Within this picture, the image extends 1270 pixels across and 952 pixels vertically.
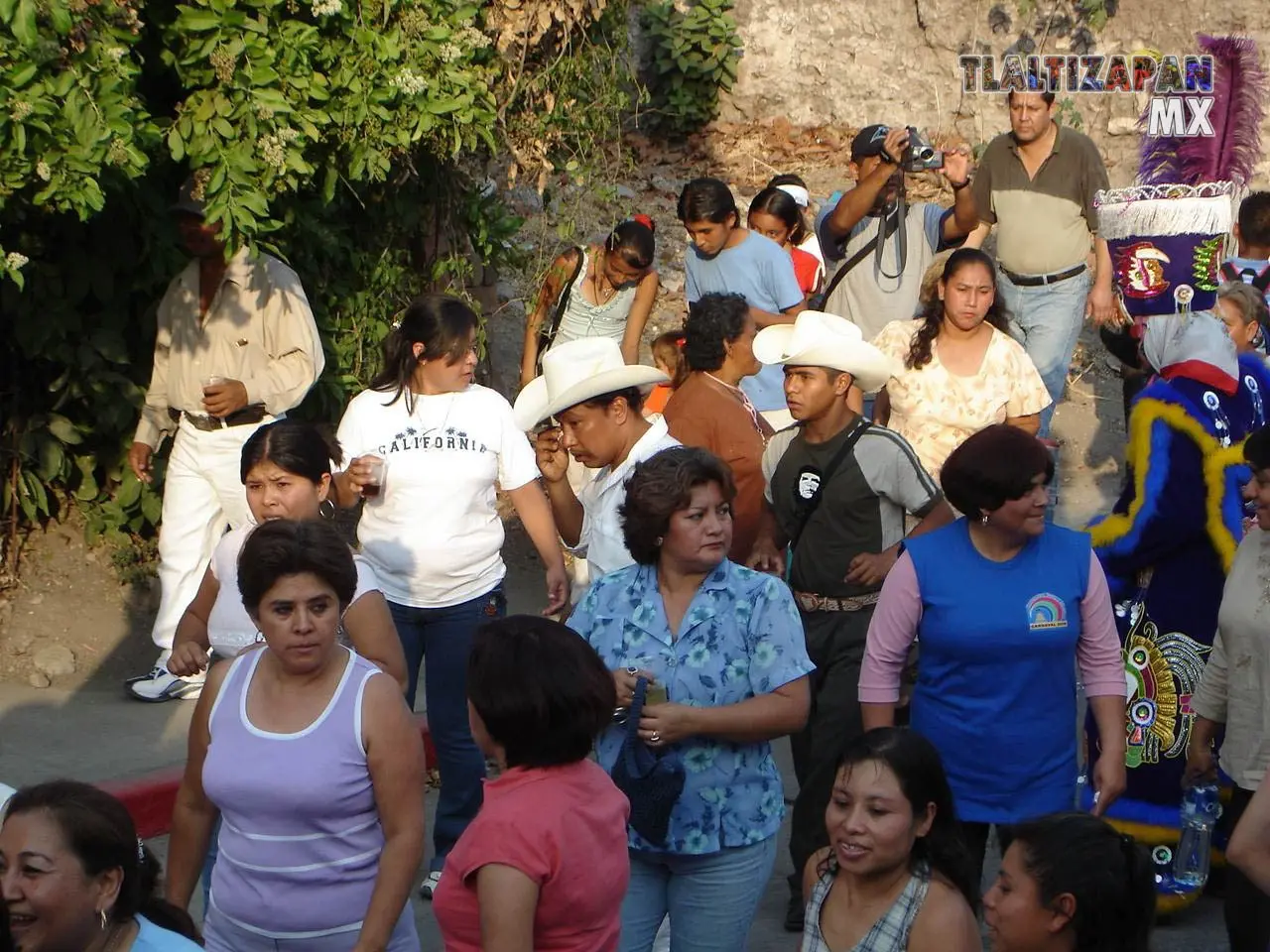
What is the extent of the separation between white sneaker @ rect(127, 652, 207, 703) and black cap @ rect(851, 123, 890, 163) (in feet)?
12.7

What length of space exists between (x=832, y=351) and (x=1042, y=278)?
340 cm

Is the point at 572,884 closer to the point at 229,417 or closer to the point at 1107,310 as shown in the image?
the point at 229,417

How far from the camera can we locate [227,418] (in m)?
6.50

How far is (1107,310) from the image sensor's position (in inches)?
284

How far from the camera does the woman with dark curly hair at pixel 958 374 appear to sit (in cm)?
579

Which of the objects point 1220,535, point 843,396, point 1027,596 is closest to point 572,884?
point 1027,596

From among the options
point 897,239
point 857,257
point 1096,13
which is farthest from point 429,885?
point 1096,13

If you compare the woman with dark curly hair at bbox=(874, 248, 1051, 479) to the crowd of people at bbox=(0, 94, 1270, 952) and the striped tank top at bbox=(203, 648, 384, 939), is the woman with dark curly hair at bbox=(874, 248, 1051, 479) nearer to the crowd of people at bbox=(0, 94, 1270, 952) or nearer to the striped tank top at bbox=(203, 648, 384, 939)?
the crowd of people at bbox=(0, 94, 1270, 952)

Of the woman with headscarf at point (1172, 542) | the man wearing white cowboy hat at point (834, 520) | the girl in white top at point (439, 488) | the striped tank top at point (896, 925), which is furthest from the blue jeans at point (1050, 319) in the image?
the striped tank top at point (896, 925)

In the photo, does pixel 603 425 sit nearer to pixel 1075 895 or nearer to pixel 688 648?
pixel 688 648

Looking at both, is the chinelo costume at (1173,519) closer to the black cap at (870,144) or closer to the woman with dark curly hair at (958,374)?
→ the woman with dark curly hair at (958,374)

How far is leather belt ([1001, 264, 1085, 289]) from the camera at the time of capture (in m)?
7.89

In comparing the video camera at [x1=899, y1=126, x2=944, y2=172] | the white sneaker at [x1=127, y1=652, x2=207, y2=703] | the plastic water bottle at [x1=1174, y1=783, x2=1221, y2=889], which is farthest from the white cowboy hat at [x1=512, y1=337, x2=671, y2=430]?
the video camera at [x1=899, y1=126, x2=944, y2=172]

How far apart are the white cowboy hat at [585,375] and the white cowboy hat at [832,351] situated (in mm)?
435
